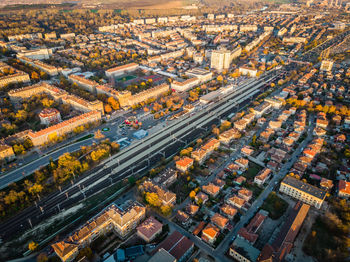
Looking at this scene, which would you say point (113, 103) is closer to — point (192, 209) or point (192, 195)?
point (192, 195)

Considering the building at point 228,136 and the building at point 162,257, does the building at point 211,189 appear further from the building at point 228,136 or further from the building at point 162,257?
the building at point 228,136

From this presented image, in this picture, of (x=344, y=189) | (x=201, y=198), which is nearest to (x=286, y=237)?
(x=201, y=198)

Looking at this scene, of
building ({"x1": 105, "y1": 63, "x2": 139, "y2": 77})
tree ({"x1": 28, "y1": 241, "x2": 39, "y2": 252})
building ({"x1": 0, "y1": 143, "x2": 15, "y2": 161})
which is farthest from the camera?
building ({"x1": 105, "y1": 63, "x2": 139, "y2": 77})

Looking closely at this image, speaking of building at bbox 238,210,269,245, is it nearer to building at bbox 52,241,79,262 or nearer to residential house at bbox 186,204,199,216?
residential house at bbox 186,204,199,216

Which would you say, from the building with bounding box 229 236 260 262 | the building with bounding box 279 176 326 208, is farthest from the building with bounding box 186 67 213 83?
the building with bounding box 229 236 260 262

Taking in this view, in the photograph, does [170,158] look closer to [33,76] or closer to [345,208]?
[345,208]
